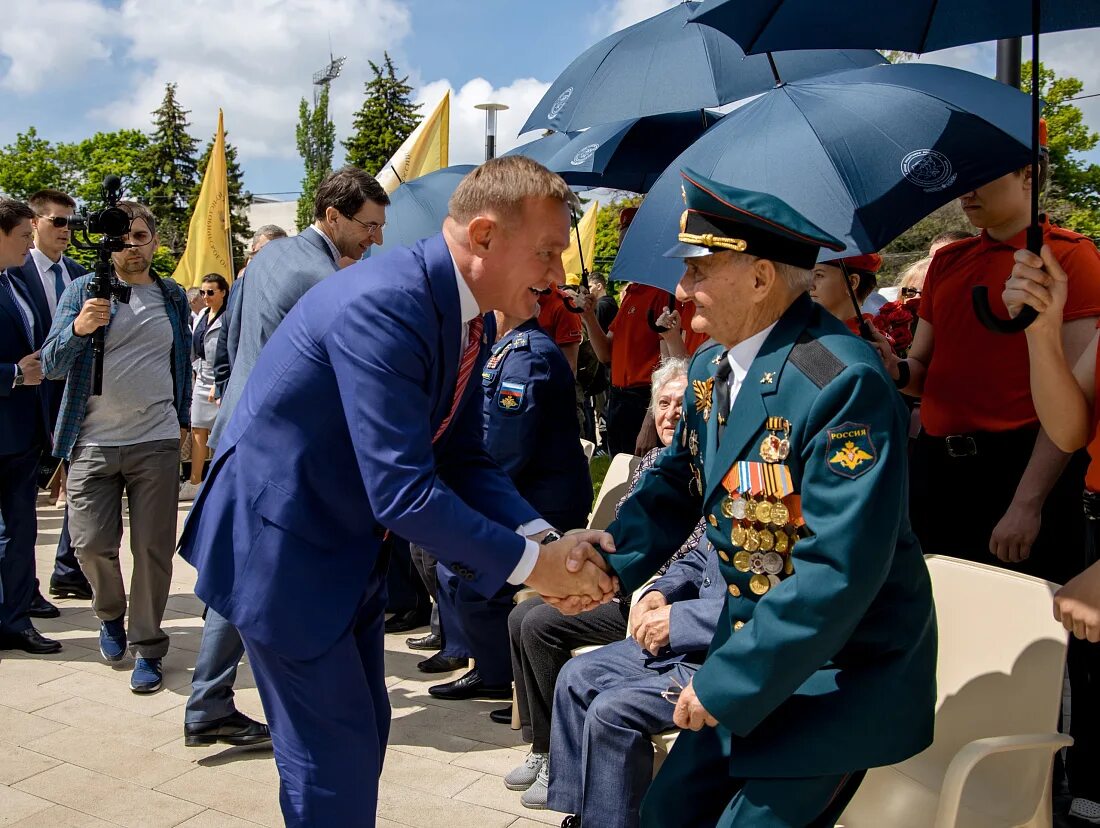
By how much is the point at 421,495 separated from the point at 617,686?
1.20 meters

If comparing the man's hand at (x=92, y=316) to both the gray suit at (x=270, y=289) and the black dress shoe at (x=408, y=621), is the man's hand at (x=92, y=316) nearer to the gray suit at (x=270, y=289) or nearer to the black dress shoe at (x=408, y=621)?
the gray suit at (x=270, y=289)

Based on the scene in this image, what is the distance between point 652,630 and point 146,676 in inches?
126

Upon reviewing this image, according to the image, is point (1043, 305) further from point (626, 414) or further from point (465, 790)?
point (626, 414)

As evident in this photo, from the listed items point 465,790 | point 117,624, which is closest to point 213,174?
point 117,624

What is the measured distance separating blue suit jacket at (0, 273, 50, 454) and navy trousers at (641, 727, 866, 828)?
4524 millimetres

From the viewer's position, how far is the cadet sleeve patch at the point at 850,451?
2008 millimetres

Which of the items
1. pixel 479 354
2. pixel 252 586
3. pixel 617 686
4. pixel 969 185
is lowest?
pixel 617 686

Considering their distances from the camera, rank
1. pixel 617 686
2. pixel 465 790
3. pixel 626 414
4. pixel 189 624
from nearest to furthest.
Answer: pixel 617 686
pixel 465 790
pixel 189 624
pixel 626 414

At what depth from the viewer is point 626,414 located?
7.32m

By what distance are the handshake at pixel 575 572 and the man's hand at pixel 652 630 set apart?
0.17 m

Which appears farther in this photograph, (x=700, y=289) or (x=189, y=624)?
(x=189, y=624)

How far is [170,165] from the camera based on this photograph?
52.1 meters

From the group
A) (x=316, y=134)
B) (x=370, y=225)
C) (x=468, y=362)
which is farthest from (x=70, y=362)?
(x=316, y=134)

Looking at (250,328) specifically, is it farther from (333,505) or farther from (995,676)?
(995,676)
